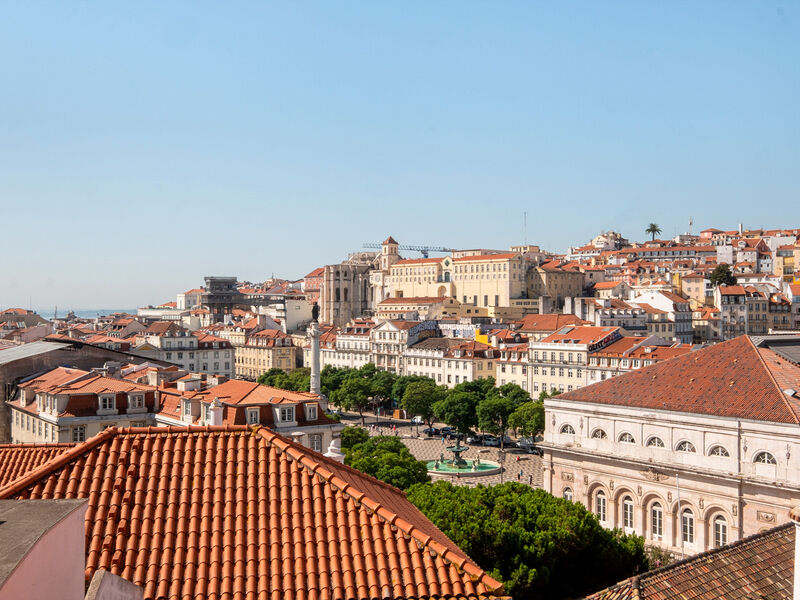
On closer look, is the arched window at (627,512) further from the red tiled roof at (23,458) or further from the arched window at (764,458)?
the red tiled roof at (23,458)

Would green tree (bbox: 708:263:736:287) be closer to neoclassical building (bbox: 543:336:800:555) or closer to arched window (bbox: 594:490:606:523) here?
neoclassical building (bbox: 543:336:800:555)

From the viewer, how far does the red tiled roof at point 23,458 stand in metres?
19.7

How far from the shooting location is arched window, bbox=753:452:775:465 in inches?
1443

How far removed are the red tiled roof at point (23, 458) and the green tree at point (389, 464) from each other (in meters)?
20.3

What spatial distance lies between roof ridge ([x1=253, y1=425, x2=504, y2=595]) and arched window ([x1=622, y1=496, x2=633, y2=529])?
32123mm

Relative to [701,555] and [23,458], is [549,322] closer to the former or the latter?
[701,555]

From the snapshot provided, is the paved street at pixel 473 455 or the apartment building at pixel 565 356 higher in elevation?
the apartment building at pixel 565 356

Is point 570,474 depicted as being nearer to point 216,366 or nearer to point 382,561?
point 382,561

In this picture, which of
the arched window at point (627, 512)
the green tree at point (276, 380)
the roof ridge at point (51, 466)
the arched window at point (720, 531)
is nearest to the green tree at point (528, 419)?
the arched window at point (627, 512)

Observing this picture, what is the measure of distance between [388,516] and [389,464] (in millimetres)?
31645

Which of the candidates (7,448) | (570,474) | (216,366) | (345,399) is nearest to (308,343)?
(216,366)

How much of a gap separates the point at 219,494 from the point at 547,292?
5982 inches

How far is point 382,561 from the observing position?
35.5 feet

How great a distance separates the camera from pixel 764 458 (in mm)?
36875
